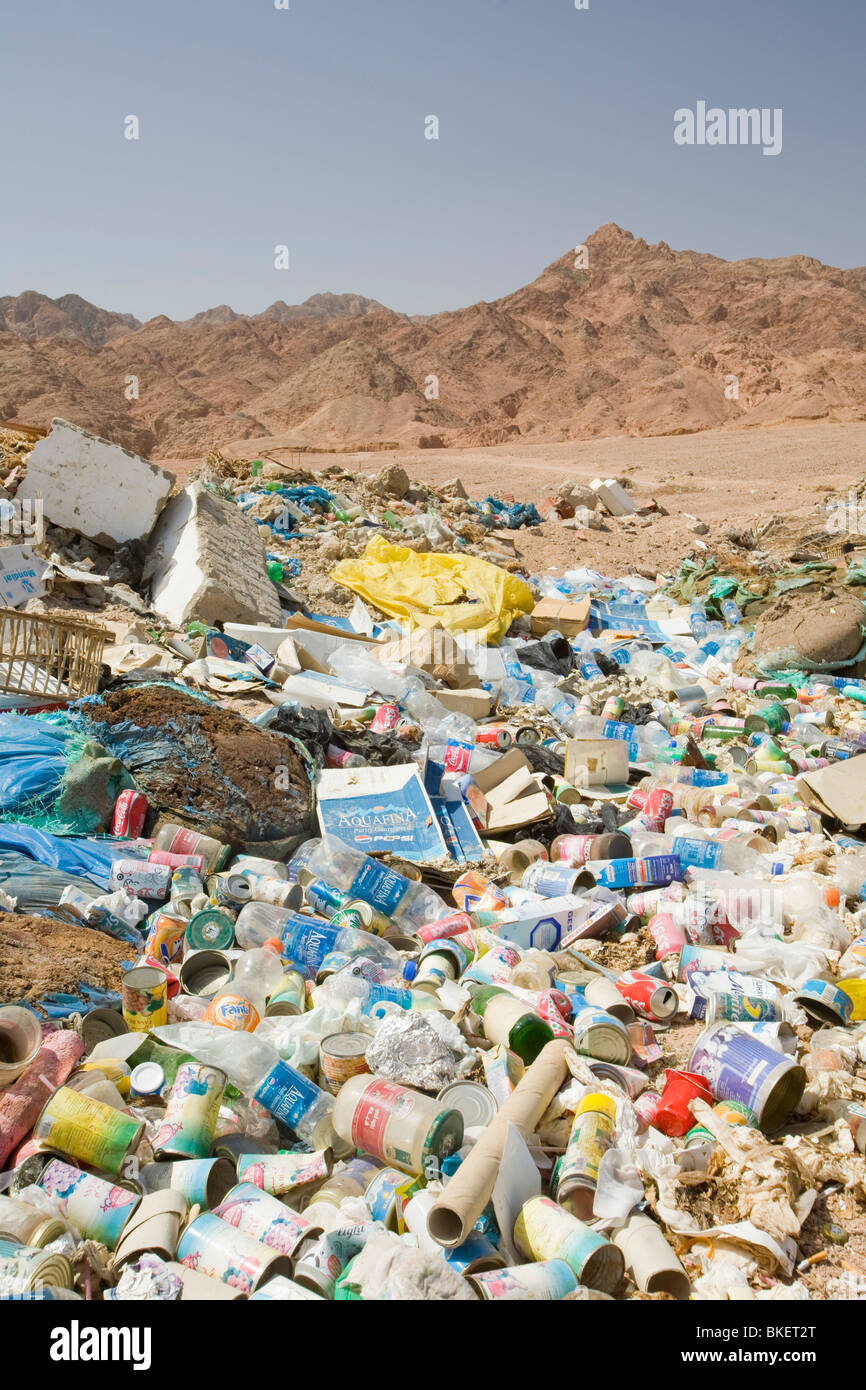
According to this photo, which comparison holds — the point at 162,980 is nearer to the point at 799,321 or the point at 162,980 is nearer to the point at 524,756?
the point at 524,756

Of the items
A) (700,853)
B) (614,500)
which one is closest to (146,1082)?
(700,853)

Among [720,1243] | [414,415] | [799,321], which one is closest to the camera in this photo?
[720,1243]

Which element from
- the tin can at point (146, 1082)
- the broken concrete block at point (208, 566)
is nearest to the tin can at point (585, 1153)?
the tin can at point (146, 1082)

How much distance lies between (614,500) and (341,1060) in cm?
1147

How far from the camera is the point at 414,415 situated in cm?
3008

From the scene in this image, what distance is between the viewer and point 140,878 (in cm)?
304

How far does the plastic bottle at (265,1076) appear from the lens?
2.04 m

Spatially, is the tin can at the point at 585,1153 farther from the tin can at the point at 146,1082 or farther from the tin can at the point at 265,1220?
the tin can at the point at 146,1082

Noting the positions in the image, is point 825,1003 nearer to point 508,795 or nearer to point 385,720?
point 508,795

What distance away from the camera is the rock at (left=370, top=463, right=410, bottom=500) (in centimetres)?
1118
